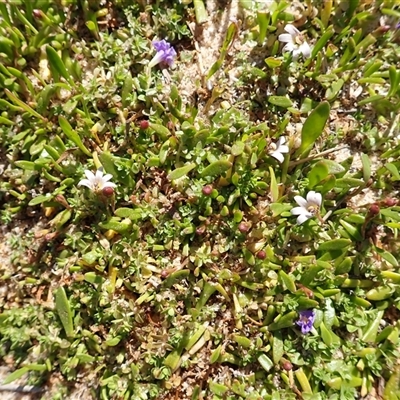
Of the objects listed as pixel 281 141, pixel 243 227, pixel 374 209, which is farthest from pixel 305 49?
pixel 243 227

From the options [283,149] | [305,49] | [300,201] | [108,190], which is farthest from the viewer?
[305,49]

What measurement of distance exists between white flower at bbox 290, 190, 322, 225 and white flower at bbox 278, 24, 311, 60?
0.98m

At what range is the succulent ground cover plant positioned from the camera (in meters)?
3.13

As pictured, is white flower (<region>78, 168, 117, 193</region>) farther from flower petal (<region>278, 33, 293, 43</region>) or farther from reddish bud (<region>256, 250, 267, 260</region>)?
flower petal (<region>278, 33, 293, 43</region>)

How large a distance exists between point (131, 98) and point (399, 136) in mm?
1906

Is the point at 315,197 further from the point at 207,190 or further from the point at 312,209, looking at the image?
the point at 207,190

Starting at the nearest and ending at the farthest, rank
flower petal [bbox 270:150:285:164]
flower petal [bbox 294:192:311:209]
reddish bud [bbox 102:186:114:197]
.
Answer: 1. reddish bud [bbox 102:186:114:197]
2. flower petal [bbox 294:192:311:209]
3. flower petal [bbox 270:150:285:164]

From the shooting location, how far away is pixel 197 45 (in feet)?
11.8

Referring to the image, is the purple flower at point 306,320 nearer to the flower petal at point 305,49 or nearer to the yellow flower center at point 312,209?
the yellow flower center at point 312,209

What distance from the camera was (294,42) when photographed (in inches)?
133

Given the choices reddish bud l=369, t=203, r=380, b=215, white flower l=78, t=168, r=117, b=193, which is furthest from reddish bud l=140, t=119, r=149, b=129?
reddish bud l=369, t=203, r=380, b=215

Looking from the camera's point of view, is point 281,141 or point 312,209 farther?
point 281,141

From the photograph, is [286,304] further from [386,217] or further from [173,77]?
[173,77]

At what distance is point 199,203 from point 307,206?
0.71 meters
